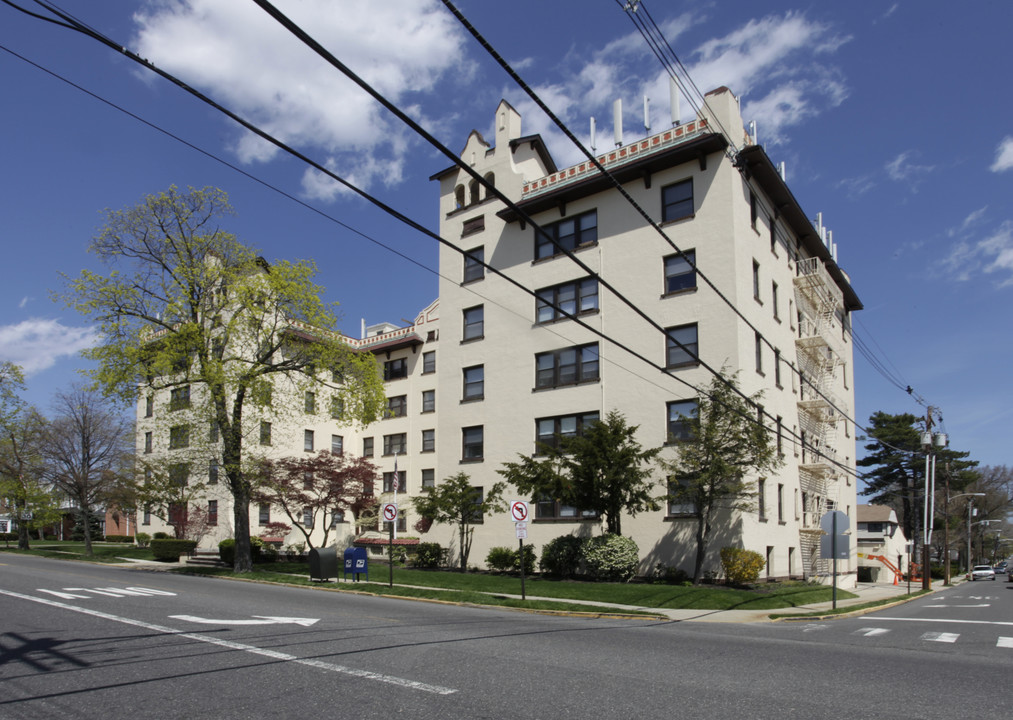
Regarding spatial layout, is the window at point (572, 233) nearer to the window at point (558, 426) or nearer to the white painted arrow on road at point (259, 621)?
the window at point (558, 426)

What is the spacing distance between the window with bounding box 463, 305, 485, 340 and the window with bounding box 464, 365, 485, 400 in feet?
5.16

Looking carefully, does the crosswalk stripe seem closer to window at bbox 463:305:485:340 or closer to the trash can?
the trash can

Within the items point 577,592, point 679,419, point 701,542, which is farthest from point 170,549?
point 701,542

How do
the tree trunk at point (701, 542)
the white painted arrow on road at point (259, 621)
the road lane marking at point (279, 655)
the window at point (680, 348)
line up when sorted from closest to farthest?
the road lane marking at point (279, 655) → the white painted arrow on road at point (259, 621) → the tree trunk at point (701, 542) → the window at point (680, 348)

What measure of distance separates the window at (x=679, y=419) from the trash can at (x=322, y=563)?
12940mm

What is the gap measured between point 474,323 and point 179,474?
1585cm

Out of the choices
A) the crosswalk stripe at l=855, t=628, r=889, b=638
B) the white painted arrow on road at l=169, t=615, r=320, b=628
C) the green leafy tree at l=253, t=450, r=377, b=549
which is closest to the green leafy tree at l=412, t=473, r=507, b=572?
the green leafy tree at l=253, t=450, r=377, b=549

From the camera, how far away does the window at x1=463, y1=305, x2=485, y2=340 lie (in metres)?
36.0

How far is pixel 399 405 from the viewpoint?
43.6m

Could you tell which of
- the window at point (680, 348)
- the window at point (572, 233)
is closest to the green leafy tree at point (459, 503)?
the window at point (680, 348)

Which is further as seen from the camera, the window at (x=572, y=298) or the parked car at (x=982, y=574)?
the parked car at (x=982, y=574)

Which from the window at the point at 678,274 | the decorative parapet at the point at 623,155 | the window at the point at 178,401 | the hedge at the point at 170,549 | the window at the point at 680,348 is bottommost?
the hedge at the point at 170,549

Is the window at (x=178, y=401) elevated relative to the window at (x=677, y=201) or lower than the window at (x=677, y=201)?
lower

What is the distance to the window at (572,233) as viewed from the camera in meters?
32.6
